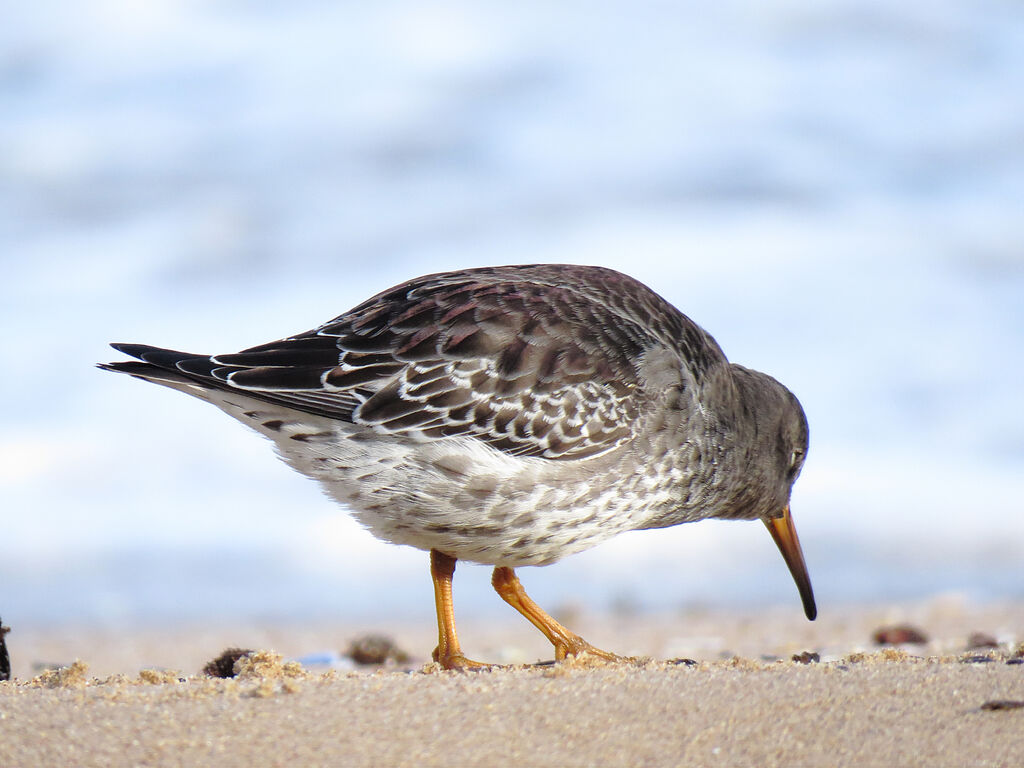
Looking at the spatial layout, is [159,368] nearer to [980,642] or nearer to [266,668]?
[266,668]

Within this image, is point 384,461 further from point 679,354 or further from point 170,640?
point 170,640

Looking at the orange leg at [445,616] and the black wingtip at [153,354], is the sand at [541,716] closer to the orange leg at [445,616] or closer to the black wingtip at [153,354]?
the orange leg at [445,616]

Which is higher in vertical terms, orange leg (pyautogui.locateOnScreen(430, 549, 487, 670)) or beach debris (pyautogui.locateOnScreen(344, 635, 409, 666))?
orange leg (pyautogui.locateOnScreen(430, 549, 487, 670))

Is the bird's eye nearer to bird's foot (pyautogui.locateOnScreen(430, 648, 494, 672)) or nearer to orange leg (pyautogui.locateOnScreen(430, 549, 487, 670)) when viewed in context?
orange leg (pyautogui.locateOnScreen(430, 549, 487, 670))

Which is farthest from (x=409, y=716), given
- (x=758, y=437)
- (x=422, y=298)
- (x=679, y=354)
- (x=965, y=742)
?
(x=758, y=437)

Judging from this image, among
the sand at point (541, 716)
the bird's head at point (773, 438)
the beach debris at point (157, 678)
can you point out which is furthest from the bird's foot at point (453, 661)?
the bird's head at point (773, 438)

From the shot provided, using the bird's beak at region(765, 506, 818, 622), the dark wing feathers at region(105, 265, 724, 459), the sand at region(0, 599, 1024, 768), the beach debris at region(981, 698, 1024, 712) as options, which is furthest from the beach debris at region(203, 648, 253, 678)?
the bird's beak at region(765, 506, 818, 622)

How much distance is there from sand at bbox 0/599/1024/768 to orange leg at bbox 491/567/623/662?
1193 mm

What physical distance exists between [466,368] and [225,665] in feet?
6.22

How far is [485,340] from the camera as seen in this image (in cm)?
609

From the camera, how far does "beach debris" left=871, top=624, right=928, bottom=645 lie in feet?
25.0

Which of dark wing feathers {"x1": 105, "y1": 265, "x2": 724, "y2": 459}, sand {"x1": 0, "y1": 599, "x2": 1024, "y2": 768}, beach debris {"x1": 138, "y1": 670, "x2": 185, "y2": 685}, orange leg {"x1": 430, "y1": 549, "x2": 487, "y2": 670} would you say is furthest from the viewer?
orange leg {"x1": 430, "y1": 549, "x2": 487, "y2": 670}

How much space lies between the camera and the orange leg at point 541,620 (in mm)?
6301

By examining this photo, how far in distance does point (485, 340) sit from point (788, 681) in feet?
8.13
